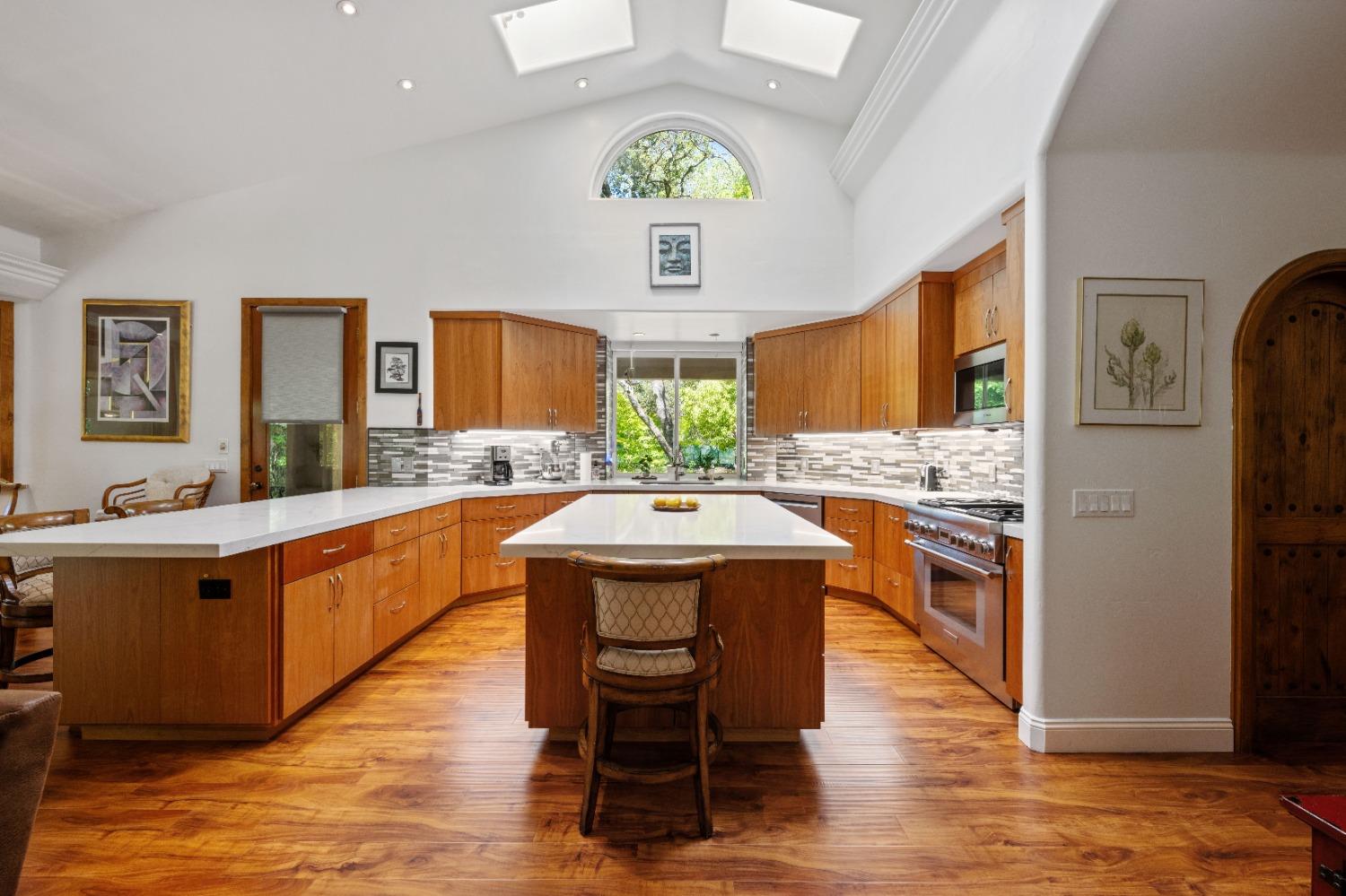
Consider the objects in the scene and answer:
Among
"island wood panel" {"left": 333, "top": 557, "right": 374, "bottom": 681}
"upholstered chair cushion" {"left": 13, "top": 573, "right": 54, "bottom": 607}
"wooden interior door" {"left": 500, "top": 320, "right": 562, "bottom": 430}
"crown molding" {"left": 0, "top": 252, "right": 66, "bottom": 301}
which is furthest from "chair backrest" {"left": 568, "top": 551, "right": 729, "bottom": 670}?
"crown molding" {"left": 0, "top": 252, "right": 66, "bottom": 301}

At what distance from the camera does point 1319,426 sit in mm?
2596

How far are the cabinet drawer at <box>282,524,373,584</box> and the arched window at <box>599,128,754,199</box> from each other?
371cm

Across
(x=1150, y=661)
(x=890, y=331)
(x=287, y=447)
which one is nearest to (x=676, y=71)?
(x=890, y=331)

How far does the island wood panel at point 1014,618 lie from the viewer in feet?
8.85

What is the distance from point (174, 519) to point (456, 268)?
3097mm

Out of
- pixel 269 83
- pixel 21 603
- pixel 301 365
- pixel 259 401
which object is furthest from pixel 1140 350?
pixel 259 401

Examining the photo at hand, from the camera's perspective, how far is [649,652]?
6.23 feet

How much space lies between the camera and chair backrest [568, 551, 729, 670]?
178 centimetres

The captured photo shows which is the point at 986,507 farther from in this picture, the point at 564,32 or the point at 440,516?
the point at 564,32

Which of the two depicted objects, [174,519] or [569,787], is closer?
[569,787]

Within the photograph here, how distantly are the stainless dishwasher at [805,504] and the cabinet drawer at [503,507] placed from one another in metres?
2.05

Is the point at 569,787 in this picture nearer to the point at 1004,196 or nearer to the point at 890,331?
the point at 1004,196

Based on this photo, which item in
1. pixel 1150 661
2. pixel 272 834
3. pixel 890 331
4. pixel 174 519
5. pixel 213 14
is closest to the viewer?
pixel 272 834

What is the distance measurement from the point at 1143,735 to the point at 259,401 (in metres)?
6.30
